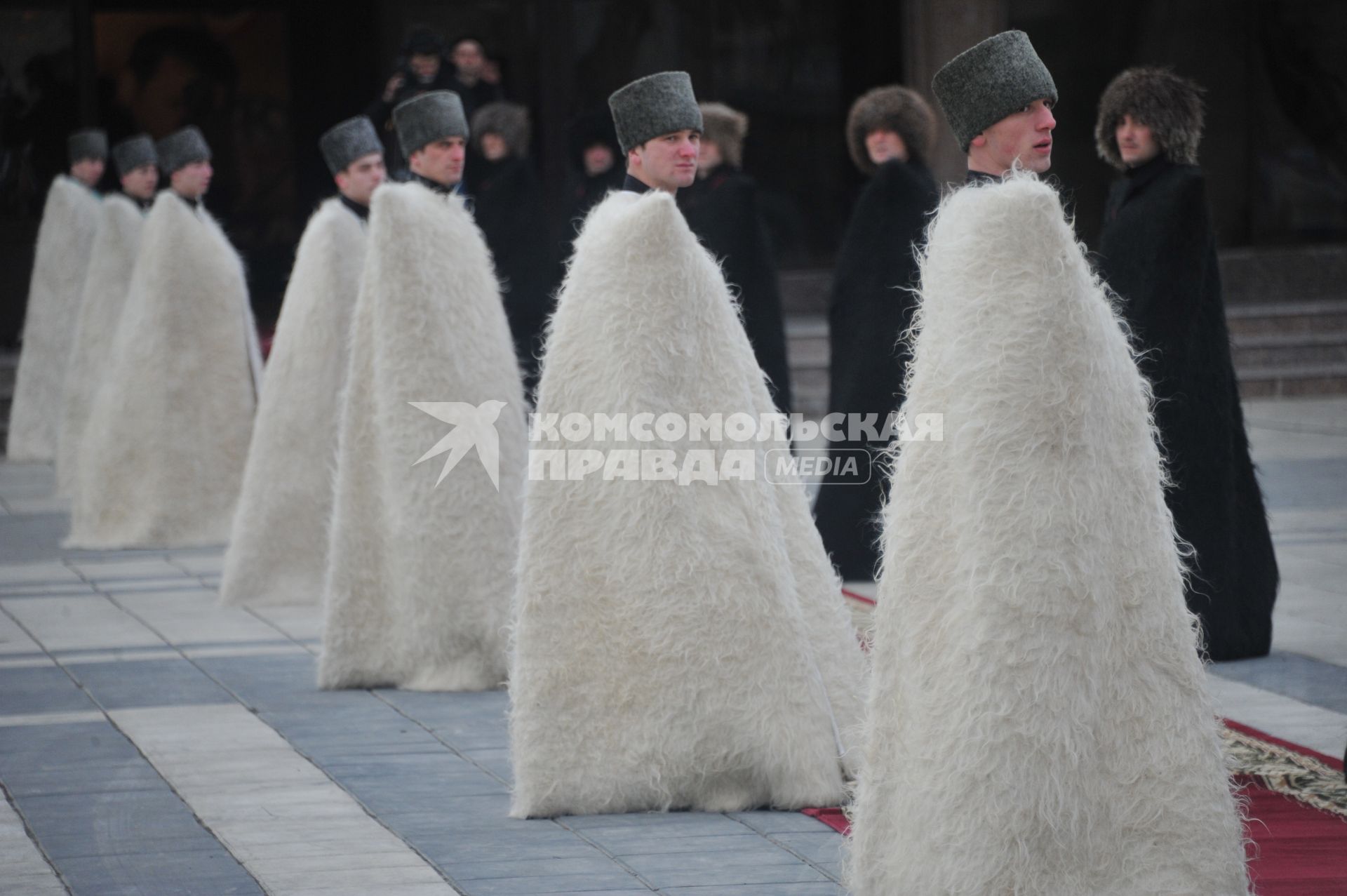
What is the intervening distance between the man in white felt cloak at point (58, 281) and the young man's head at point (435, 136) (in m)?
7.54

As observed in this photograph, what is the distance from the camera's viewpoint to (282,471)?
7.70 m

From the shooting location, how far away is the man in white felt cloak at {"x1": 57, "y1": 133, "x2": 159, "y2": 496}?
37.0ft

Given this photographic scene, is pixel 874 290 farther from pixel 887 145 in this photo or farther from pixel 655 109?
pixel 655 109

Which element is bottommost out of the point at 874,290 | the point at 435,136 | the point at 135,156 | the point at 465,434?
the point at 465,434

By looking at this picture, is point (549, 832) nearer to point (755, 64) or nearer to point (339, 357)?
point (339, 357)

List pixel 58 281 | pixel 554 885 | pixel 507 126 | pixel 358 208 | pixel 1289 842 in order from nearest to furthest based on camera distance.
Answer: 1. pixel 554 885
2. pixel 1289 842
3. pixel 358 208
4. pixel 507 126
5. pixel 58 281

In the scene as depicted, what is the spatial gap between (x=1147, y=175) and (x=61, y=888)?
3905 millimetres

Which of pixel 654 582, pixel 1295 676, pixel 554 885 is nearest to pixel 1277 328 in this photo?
pixel 1295 676

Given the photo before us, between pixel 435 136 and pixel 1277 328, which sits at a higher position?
pixel 435 136

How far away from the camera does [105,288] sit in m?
11.3

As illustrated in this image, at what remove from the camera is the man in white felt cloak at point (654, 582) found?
4668 mm

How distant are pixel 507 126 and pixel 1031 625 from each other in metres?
7.47

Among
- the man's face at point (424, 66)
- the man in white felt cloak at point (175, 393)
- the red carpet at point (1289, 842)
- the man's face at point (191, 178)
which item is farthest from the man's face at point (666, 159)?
Result: the man's face at point (424, 66)

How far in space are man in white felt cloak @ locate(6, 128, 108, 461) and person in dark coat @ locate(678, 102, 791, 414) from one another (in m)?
6.49
